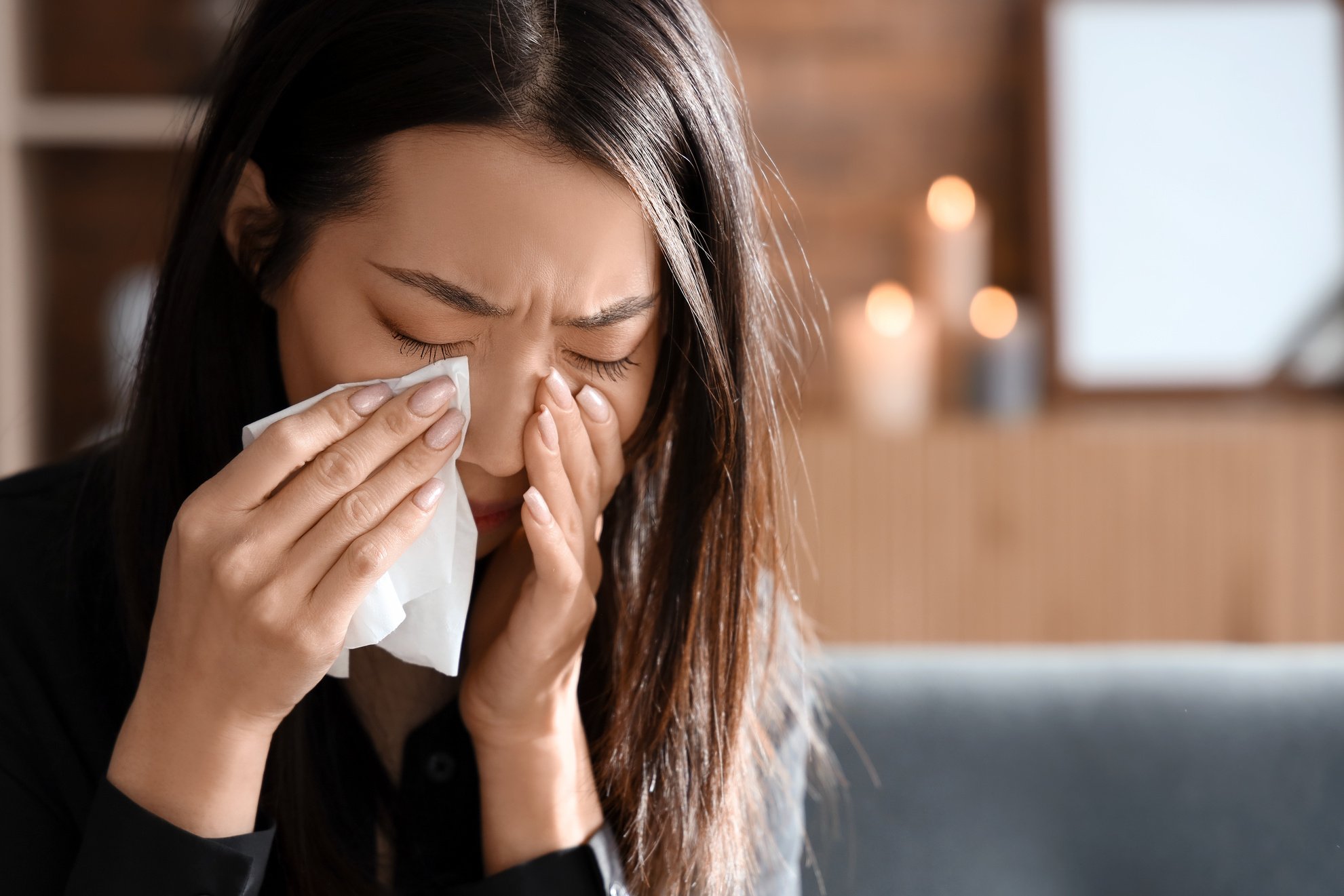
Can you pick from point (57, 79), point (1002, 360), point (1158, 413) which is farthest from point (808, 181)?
point (57, 79)

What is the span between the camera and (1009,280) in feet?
6.85

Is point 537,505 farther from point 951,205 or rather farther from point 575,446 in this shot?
point 951,205

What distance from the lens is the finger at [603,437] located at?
79 centimetres

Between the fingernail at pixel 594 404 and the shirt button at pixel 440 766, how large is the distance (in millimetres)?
334

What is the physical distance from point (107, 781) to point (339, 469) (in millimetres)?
237

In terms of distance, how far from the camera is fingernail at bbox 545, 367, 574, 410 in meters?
0.74

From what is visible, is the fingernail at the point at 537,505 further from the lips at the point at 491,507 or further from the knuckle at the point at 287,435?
the knuckle at the point at 287,435

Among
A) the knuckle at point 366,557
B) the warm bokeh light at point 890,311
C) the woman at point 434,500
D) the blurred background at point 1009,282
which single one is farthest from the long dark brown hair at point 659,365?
the warm bokeh light at point 890,311

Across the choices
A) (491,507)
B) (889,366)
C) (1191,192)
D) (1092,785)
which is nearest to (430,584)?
(491,507)

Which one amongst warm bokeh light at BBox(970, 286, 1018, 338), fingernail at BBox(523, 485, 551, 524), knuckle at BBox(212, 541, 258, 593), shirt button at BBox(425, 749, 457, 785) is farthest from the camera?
warm bokeh light at BBox(970, 286, 1018, 338)

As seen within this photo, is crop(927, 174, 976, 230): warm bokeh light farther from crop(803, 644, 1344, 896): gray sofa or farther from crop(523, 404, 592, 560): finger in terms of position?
crop(523, 404, 592, 560): finger

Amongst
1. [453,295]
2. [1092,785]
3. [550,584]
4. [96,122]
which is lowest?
[1092,785]

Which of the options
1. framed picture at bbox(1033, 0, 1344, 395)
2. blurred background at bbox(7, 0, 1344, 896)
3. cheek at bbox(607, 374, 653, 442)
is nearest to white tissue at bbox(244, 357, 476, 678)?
cheek at bbox(607, 374, 653, 442)

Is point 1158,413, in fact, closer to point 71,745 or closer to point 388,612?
point 388,612
